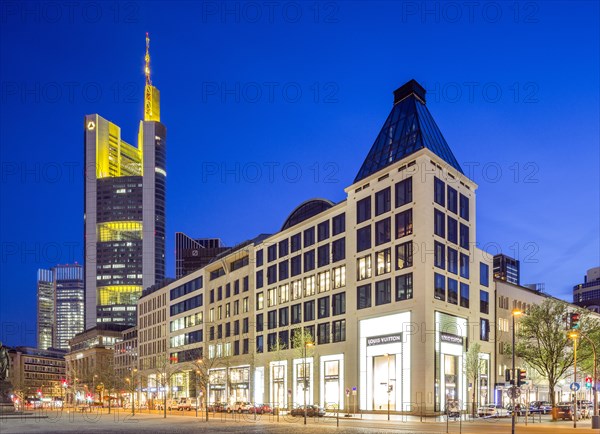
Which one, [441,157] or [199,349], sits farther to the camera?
[199,349]

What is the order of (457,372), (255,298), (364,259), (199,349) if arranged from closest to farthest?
(457,372)
(364,259)
(255,298)
(199,349)

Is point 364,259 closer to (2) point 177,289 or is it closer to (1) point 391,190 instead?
(1) point 391,190

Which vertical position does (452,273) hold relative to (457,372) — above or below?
above

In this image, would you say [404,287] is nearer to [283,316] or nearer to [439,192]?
[439,192]

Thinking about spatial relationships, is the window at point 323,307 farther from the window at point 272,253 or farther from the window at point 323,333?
the window at point 272,253

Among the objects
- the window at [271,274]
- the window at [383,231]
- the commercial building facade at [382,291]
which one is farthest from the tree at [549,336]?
the window at [271,274]

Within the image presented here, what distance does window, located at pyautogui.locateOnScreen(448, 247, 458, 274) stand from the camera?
262 ft

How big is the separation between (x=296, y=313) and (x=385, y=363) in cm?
2311

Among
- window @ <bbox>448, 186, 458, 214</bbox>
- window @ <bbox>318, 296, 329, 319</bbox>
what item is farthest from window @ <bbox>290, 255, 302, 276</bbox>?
window @ <bbox>448, 186, 458, 214</bbox>

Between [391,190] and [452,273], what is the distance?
43.7 ft

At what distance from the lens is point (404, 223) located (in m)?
78.1

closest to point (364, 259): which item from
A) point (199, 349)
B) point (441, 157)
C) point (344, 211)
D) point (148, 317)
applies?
point (344, 211)

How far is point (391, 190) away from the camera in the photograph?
81.1 m

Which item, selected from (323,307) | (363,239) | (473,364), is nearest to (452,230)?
(363,239)
